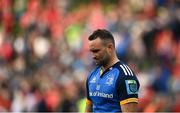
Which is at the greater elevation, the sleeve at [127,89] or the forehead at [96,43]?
the forehead at [96,43]

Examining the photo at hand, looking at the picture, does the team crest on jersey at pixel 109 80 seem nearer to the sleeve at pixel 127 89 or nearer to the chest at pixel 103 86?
the chest at pixel 103 86

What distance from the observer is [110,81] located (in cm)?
780

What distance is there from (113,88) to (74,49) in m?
9.65

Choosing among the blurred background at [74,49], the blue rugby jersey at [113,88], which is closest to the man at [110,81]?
the blue rugby jersey at [113,88]

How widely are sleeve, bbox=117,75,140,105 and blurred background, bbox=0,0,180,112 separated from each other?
234 inches

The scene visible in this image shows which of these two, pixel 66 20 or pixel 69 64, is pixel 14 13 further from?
pixel 69 64

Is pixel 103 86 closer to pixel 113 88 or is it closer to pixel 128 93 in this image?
pixel 113 88

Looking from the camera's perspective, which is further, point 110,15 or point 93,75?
point 110,15

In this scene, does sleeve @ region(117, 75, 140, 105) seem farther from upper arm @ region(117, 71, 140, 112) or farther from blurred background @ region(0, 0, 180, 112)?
blurred background @ region(0, 0, 180, 112)

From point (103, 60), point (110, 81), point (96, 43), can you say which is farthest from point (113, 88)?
point (96, 43)

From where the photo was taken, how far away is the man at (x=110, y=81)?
301 inches

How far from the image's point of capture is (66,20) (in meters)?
19.0

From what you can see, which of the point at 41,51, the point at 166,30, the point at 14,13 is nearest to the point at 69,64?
the point at 41,51

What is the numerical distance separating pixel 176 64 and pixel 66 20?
16.4ft
